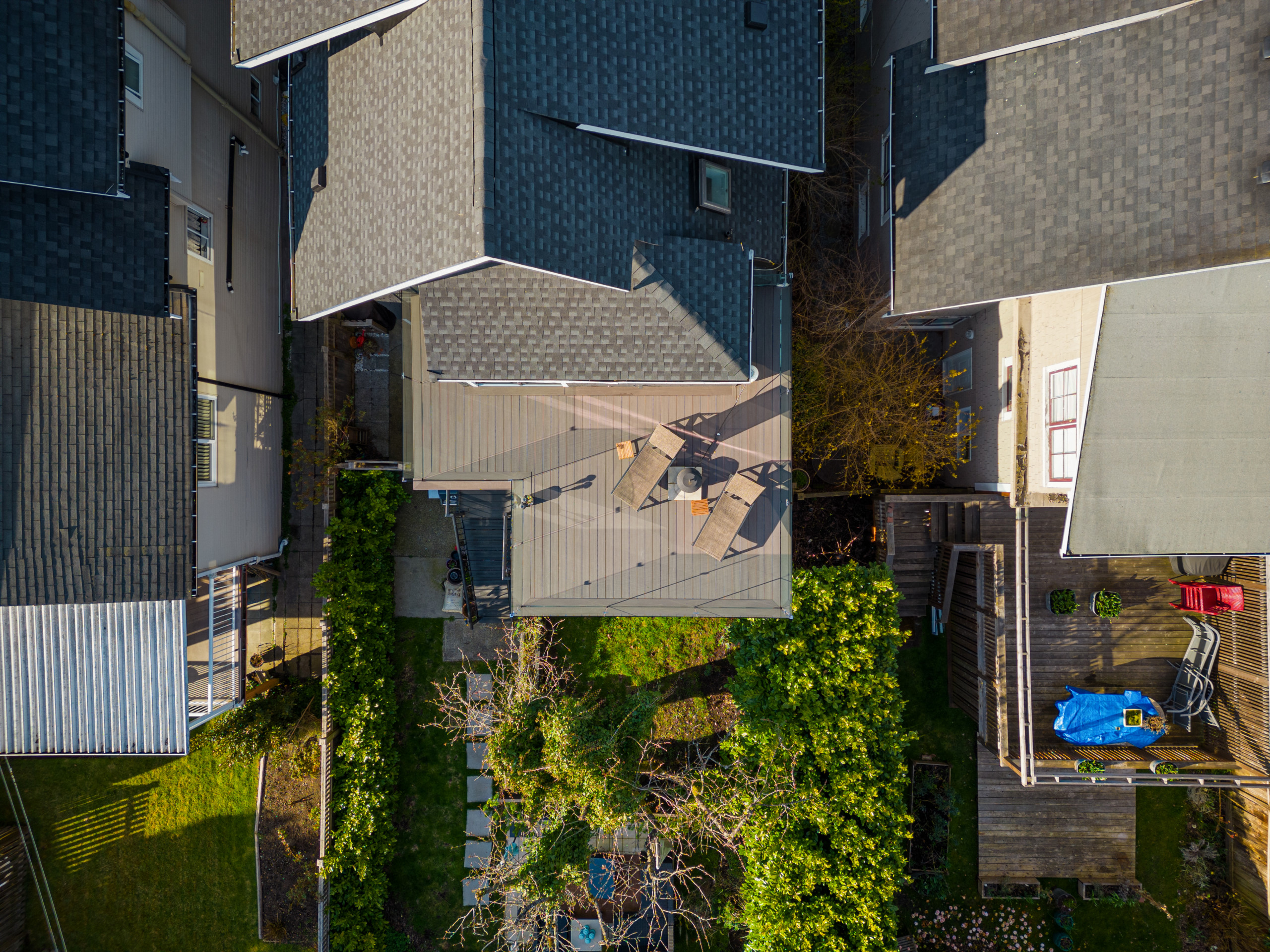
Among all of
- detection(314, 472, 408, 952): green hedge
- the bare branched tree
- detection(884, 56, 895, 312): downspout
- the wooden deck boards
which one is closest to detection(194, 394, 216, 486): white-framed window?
detection(314, 472, 408, 952): green hedge

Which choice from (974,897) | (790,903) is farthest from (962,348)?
(974,897)

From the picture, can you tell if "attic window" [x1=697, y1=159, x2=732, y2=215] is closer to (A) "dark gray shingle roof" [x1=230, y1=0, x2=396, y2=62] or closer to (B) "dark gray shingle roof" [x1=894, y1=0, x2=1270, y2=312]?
(B) "dark gray shingle roof" [x1=894, y1=0, x2=1270, y2=312]

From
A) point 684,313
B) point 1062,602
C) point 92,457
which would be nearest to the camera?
point 684,313

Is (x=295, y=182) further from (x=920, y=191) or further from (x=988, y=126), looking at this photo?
(x=988, y=126)

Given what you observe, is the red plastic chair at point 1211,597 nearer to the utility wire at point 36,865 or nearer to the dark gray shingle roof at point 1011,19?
the dark gray shingle roof at point 1011,19

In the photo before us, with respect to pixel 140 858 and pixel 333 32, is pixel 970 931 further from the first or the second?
pixel 333 32

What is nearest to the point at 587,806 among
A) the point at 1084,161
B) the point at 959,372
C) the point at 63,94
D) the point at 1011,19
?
the point at 959,372
